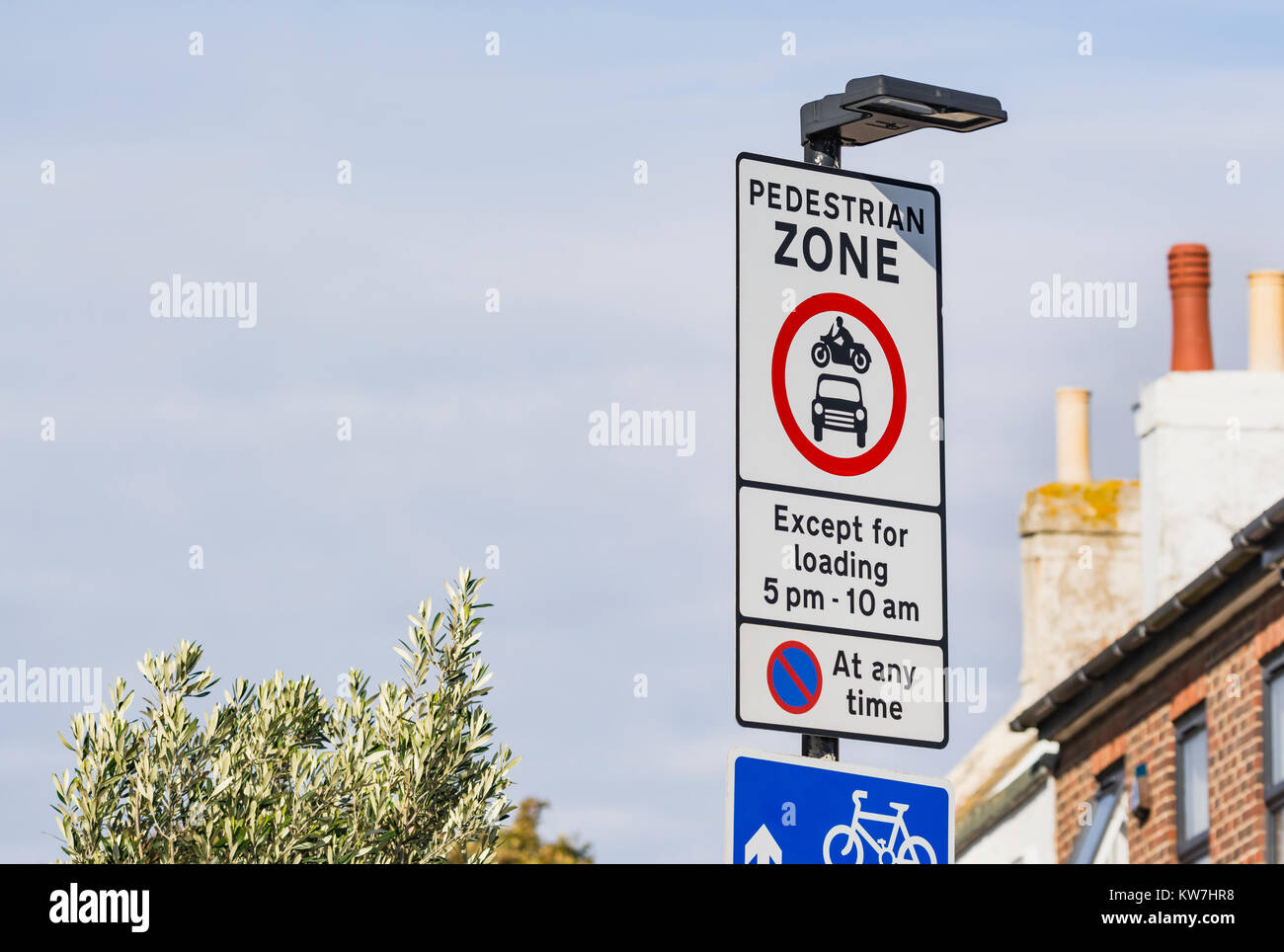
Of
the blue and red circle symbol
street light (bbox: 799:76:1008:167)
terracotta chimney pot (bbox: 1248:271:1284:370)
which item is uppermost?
terracotta chimney pot (bbox: 1248:271:1284:370)

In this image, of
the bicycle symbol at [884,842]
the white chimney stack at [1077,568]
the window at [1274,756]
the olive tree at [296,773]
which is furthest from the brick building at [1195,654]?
the bicycle symbol at [884,842]

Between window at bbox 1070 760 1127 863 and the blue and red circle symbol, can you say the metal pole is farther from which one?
window at bbox 1070 760 1127 863

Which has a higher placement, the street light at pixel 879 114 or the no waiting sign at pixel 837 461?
the street light at pixel 879 114

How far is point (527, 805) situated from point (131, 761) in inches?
1551

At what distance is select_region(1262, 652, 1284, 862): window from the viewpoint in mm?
19406

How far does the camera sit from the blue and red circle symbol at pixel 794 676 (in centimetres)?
688

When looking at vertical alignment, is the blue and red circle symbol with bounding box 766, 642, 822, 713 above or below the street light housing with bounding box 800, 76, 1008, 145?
below

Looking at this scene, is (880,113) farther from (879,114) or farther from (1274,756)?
(1274,756)

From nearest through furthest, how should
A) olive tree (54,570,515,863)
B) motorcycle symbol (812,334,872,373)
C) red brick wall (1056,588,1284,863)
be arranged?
motorcycle symbol (812,334,872,373), olive tree (54,570,515,863), red brick wall (1056,588,1284,863)

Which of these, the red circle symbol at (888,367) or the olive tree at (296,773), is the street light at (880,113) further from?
the olive tree at (296,773)

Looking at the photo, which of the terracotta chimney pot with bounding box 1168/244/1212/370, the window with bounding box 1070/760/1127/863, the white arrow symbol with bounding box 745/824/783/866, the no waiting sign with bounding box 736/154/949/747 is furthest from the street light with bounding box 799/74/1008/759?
the terracotta chimney pot with bounding box 1168/244/1212/370
